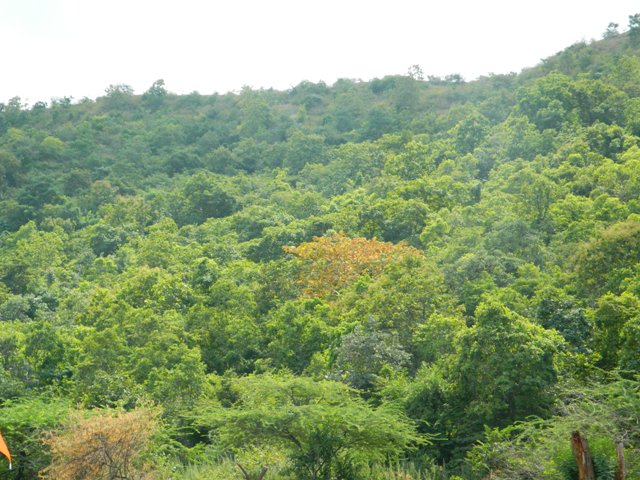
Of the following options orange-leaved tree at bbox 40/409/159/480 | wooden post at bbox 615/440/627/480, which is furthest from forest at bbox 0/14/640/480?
wooden post at bbox 615/440/627/480

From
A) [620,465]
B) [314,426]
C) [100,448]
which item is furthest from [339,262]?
[620,465]

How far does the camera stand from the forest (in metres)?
17.9

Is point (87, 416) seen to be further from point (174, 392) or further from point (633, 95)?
point (633, 95)

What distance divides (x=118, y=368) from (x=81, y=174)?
1280 inches

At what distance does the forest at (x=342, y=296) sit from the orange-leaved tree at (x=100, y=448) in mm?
44

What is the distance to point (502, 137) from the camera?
4716 cm

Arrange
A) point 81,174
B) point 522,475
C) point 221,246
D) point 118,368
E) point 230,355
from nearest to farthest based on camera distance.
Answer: point 522,475 < point 118,368 < point 230,355 < point 221,246 < point 81,174

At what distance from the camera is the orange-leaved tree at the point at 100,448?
16.8m

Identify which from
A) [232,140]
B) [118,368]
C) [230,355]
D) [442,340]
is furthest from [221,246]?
[232,140]

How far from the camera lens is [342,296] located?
28969 millimetres

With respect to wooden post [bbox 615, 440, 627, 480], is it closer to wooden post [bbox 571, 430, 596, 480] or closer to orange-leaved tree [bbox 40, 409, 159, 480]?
wooden post [bbox 571, 430, 596, 480]

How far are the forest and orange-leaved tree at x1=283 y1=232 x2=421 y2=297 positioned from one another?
0.09m

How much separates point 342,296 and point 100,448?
43.6ft

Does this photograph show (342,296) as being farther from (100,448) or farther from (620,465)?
(620,465)
